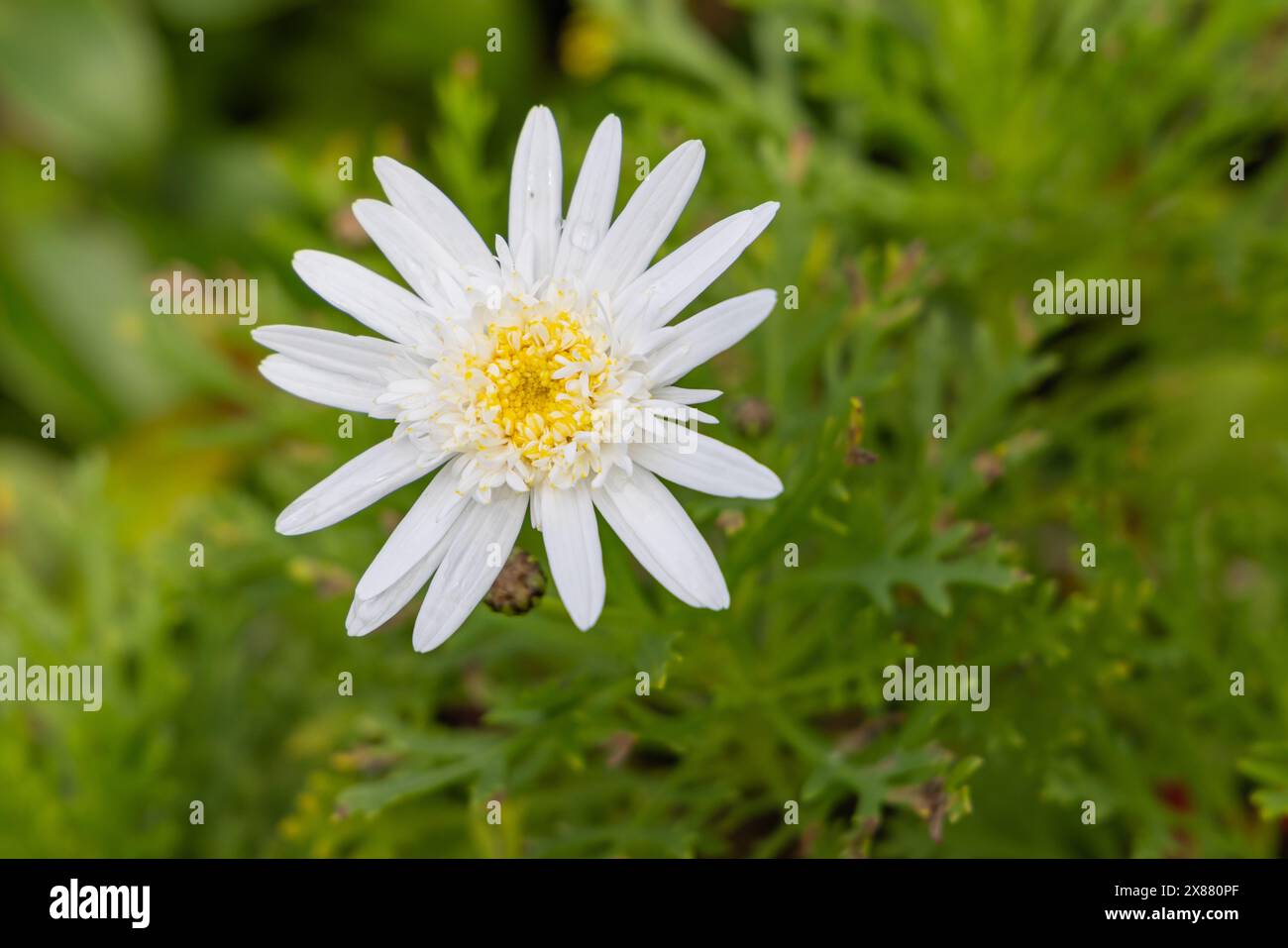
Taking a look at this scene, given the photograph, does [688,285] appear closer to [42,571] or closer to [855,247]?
[855,247]

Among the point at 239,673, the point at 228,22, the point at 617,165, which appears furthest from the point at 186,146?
the point at 617,165

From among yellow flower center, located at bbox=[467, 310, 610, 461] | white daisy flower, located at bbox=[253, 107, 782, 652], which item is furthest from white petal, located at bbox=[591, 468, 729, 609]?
yellow flower center, located at bbox=[467, 310, 610, 461]

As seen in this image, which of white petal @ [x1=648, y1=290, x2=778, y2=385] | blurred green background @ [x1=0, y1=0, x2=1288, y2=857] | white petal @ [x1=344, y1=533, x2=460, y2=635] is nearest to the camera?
white petal @ [x1=648, y1=290, x2=778, y2=385]

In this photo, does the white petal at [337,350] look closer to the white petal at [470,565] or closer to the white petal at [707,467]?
the white petal at [470,565]

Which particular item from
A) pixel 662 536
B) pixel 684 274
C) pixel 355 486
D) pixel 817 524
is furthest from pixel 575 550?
pixel 817 524

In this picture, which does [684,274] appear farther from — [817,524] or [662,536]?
[817,524]

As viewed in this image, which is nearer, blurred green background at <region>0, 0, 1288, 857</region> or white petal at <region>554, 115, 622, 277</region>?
white petal at <region>554, 115, 622, 277</region>
